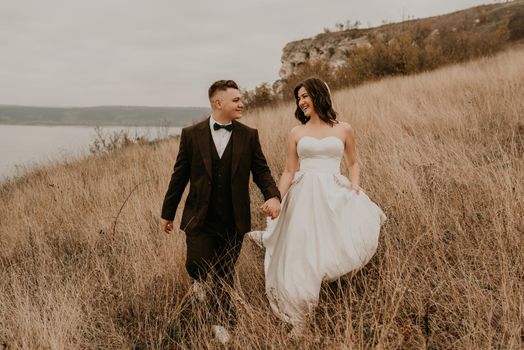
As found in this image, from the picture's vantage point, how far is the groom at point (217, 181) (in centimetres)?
273

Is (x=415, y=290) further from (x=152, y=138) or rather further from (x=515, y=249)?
(x=152, y=138)

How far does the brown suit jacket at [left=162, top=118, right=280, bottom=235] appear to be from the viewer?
274cm

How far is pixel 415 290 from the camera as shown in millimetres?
2447

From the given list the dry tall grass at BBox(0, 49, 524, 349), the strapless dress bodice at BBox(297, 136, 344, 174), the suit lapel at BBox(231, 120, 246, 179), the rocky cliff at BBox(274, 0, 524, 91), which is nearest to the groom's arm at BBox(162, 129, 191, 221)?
the suit lapel at BBox(231, 120, 246, 179)

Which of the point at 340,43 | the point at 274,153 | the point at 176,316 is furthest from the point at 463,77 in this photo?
the point at 340,43

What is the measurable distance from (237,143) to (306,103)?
2.47 ft

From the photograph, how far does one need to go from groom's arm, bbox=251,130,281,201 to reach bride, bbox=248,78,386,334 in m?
0.20

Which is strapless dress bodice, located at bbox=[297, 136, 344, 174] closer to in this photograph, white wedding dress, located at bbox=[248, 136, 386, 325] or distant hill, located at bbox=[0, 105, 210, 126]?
white wedding dress, located at bbox=[248, 136, 386, 325]

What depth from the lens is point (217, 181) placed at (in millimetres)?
2771

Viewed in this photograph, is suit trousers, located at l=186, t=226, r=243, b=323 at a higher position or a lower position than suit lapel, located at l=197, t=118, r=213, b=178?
lower

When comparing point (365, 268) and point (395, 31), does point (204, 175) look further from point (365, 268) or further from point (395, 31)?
point (395, 31)

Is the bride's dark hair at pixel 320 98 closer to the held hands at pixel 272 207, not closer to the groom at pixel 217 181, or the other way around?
the groom at pixel 217 181

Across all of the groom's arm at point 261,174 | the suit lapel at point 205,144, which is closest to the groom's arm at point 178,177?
the suit lapel at point 205,144

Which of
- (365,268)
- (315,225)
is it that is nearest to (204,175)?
(315,225)
